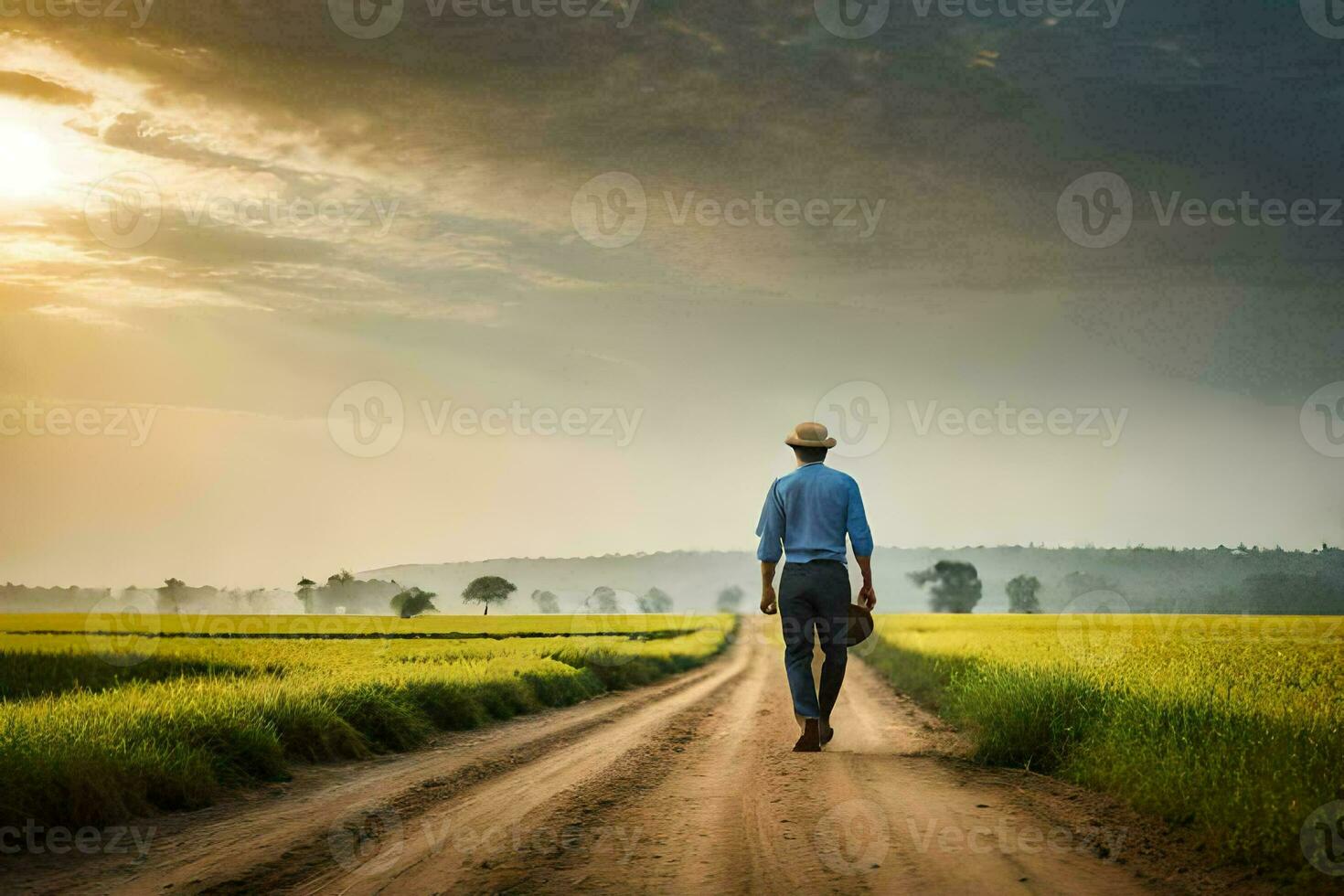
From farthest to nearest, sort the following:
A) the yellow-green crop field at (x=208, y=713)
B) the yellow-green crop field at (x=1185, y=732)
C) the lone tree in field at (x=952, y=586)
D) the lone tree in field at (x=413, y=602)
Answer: the lone tree in field at (x=952, y=586)
the lone tree in field at (x=413, y=602)
the yellow-green crop field at (x=208, y=713)
the yellow-green crop field at (x=1185, y=732)

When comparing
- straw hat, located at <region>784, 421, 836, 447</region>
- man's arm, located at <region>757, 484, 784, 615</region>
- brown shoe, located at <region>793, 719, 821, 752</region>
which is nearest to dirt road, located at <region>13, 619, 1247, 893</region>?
brown shoe, located at <region>793, 719, 821, 752</region>

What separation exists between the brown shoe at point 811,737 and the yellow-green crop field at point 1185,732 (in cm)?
193

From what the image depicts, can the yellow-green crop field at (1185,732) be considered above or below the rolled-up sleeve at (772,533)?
below

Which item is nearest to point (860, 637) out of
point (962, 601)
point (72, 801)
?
point (72, 801)

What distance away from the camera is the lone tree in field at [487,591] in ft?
536

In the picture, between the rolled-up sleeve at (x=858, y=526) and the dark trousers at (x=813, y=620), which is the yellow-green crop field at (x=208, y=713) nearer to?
the dark trousers at (x=813, y=620)

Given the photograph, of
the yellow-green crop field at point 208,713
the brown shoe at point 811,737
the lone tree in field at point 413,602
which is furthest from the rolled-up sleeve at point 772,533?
the lone tree in field at point 413,602

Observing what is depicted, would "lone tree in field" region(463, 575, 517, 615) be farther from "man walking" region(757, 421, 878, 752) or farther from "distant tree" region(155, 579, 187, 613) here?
"man walking" region(757, 421, 878, 752)

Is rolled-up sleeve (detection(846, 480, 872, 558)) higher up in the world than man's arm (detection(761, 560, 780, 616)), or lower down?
higher up

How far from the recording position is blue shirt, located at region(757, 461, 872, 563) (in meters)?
9.78

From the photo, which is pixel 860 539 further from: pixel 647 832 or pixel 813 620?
pixel 647 832

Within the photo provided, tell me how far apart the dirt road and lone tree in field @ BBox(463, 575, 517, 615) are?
511 ft

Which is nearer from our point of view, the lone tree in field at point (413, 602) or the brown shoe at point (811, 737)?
the brown shoe at point (811, 737)

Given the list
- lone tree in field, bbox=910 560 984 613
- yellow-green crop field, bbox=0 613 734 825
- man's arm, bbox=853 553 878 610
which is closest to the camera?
yellow-green crop field, bbox=0 613 734 825
